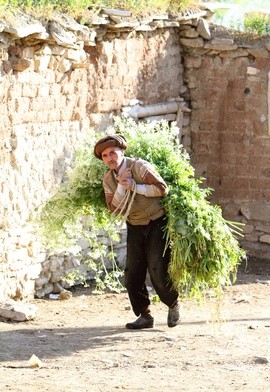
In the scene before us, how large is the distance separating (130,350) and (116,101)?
12.9 feet

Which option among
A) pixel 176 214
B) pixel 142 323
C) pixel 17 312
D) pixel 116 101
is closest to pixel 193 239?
pixel 176 214

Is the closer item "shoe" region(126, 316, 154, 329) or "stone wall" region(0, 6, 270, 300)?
"shoe" region(126, 316, 154, 329)

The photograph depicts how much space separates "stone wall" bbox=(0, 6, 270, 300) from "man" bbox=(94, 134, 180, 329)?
96 centimetres

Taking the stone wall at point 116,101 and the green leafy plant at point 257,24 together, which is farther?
the green leafy plant at point 257,24

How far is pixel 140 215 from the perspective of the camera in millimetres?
8789

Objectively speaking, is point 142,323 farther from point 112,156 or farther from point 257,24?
point 257,24

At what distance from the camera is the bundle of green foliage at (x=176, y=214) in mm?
8602

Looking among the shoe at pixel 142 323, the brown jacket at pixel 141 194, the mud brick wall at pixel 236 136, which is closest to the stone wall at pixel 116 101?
the mud brick wall at pixel 236 136

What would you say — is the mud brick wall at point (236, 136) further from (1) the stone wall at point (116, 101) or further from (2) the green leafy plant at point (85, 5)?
(2) the green leafy plant at point (85, 5)

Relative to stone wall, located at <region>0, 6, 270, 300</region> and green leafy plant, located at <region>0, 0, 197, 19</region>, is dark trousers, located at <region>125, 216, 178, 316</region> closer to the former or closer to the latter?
stone wall, located at <region>0, 6, 270, 300</region>

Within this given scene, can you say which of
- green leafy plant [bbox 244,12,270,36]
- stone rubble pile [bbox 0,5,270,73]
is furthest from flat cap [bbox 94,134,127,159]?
green leafy plant [bbox 244,12,270,36]

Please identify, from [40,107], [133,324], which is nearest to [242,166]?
[40,107]

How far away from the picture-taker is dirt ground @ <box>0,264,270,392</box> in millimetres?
7547

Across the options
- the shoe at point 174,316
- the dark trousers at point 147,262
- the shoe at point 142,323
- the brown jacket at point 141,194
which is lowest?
the shoe at point 142,323
